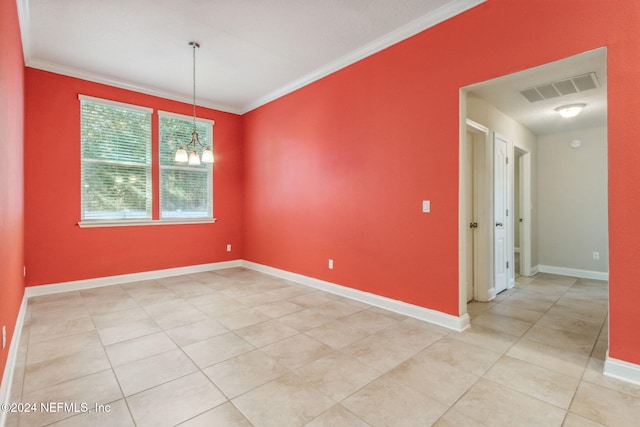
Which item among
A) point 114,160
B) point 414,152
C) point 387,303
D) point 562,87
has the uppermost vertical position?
point 562,87

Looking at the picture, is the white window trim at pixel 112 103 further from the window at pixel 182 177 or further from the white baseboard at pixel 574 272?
the white baseboard at pixel 574 272

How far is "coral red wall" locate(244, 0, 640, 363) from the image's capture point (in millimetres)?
2088

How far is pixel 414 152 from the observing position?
3.23m

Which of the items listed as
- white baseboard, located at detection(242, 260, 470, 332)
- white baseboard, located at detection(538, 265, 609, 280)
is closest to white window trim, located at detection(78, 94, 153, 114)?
white baseboard, located at detection(242, 260, 470, 332)

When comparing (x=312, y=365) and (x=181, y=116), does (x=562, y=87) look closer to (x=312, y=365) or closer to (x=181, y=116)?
(x=312, y=365)

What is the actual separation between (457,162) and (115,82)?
4.94m

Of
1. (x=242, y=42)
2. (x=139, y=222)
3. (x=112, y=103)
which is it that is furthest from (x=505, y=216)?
(x=112, y=103)

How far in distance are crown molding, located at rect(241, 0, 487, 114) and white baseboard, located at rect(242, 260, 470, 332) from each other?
2875 mm

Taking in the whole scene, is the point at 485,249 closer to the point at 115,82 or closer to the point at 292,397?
the point at 292,397

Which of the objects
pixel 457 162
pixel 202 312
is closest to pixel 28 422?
pixel 202 312

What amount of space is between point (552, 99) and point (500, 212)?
151cm

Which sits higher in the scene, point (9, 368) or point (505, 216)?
point (505, 216)

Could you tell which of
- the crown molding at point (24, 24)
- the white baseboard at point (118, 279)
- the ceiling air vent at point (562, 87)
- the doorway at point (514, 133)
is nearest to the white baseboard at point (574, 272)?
the doorway at point (514, 133)

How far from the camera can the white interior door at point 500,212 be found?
13.3ft
